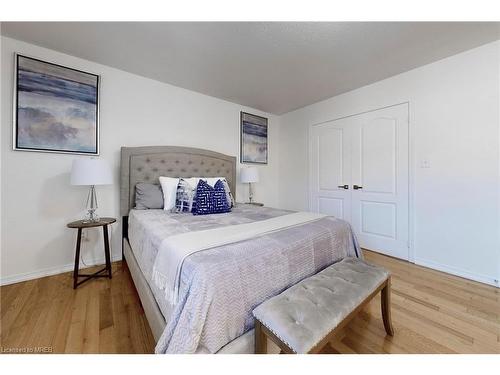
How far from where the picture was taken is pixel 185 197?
7.48 ft

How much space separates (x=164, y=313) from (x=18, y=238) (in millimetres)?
1962

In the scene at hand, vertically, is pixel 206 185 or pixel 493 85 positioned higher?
pixel 493 85

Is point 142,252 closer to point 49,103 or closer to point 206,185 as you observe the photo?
point 206,185

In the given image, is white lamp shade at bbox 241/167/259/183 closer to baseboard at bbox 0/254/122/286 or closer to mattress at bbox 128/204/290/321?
mattress at bbox 128/204/290/321

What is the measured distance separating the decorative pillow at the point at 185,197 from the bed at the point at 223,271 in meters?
0.34

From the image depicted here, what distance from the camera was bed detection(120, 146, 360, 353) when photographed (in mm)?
909

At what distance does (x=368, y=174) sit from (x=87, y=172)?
Answer: 132 inches

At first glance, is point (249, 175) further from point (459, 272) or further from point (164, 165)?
point (459, 272)

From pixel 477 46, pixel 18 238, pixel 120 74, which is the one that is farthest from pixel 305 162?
pixel 18 238

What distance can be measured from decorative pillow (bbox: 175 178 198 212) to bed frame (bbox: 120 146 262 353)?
0.51 m

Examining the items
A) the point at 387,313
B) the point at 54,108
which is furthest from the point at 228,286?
the point at 54,108

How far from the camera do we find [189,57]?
2227 mm

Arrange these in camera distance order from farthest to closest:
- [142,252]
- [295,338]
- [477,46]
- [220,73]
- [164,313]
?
1. [220,73]
2. [477,46]
3. [142,252]
4. [164,313]
5. [295,338]

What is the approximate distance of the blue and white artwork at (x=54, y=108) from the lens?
1974mm
